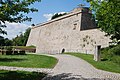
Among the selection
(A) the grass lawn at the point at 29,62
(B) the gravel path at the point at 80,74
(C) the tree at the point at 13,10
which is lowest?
(B) the gravel path at the point at 80,74

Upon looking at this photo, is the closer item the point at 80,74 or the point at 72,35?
the point at 80,74

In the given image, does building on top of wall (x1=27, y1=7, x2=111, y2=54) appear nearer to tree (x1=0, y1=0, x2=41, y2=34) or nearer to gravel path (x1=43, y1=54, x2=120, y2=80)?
gravel path (x1=43, y1=54, x2=120, y2=80)

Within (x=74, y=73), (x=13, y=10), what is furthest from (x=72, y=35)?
(x=13, y=10)

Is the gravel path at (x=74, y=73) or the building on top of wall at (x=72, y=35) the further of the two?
the building on top of wall at (x=72, y=35)

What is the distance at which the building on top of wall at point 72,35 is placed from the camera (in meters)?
35.5

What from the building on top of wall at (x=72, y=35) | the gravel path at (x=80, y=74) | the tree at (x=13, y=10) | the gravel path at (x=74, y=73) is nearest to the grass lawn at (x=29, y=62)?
the gravel path at (x=74, y=73)

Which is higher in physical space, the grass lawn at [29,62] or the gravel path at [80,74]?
the grass lawn at [29,62]

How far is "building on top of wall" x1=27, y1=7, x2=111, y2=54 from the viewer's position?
116 feet

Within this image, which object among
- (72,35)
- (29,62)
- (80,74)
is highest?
(72,35)

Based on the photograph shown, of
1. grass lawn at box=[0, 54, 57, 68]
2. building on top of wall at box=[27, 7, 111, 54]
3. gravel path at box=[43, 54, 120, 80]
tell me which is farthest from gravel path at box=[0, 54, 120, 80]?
building on top of wall at box=[27, 7, 111, 54]

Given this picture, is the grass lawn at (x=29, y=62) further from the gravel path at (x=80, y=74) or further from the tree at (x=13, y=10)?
the tree at (x=13, y=10)

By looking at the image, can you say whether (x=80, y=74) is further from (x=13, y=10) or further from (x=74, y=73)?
(x=13, y=10)

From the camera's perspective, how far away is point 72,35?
137ft

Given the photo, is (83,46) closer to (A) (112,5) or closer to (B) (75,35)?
(B) (75,35)
